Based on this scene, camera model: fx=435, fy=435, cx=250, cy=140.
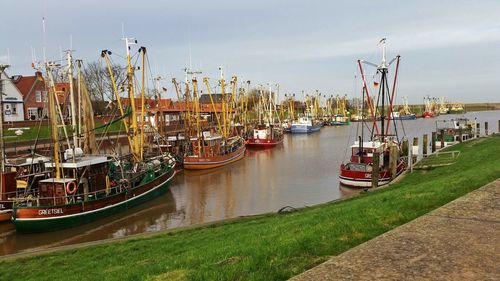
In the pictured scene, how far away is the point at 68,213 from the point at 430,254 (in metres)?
20.6

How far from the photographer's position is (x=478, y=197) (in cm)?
966

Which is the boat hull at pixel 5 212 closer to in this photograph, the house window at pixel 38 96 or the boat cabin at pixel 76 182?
the boat cabin at pixel 76 182

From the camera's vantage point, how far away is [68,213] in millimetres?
22719

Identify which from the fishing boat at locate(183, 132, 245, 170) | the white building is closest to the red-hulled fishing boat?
the fishing boat at locate(183, 132, 245, 170)

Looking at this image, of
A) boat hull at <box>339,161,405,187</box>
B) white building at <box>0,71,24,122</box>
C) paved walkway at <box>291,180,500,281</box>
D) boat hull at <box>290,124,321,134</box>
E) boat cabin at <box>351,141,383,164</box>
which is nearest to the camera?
paved walkway at <box>291,180,500,281</box>

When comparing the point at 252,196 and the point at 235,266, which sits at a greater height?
the point at 235,266

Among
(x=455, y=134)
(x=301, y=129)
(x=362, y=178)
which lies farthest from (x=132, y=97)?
(x=301, y=129)

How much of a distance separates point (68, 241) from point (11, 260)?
6.39 meters

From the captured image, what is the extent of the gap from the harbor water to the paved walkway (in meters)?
17.7

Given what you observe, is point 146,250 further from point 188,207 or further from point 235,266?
point 188,207

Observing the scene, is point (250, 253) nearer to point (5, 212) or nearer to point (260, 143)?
point (5, 212)

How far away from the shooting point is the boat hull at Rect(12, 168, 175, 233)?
2158cm

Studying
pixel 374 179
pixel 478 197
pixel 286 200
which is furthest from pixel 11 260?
pixel 374 179

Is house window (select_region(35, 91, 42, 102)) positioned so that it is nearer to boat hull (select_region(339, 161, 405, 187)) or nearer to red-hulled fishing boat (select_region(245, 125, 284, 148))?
red-hulled fishing boat (select_region(245, 125, 284, 148))
